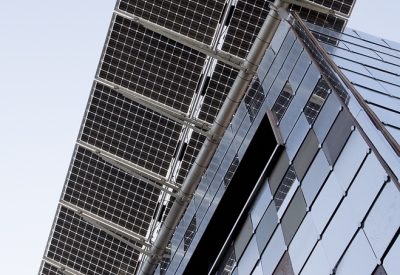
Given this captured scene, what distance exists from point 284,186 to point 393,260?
6358 millimetres

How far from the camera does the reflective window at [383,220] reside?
10.5 meters

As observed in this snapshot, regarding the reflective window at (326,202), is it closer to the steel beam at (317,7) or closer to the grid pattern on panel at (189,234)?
the grid pattern on panel at (189,234)

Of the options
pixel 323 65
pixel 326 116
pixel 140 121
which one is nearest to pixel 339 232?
pixel 326 116

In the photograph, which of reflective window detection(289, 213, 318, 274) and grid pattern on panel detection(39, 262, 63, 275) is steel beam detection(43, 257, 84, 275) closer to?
grid pattern on panel detection(39, 262, 63, 275)

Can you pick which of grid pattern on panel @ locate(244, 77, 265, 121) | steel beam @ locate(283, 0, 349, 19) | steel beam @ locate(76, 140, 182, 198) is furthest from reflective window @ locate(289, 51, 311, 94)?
steel beam @ locate(76, 140, 182, 198)

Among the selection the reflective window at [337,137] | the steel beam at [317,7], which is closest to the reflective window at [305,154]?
the reflective window at [337,137]

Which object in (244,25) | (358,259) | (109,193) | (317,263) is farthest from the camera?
(109,193)

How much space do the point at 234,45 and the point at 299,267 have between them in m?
15.1

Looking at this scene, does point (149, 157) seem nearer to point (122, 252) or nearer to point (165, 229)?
point (165, 229)

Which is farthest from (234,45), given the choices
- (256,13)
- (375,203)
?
(375,203)

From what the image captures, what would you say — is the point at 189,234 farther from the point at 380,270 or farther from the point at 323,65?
the point at 380,270

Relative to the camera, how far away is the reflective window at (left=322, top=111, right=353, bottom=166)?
44.3 ft

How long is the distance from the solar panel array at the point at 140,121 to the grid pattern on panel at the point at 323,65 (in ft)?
26.6

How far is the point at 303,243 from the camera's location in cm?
1384
